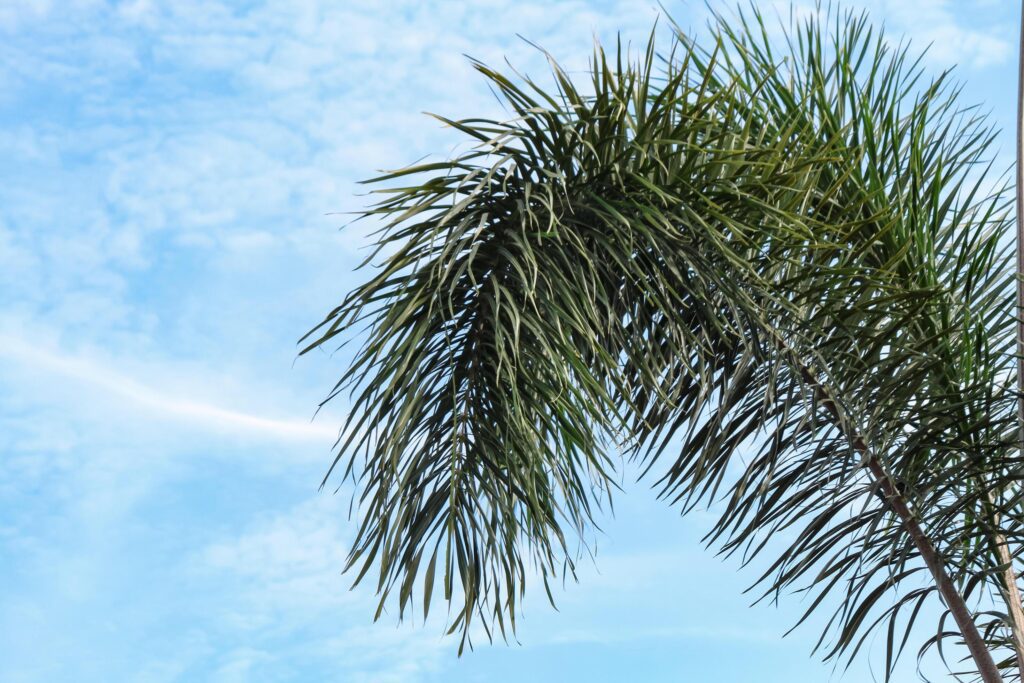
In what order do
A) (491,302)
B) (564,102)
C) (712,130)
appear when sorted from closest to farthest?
1. (491,302)
2. (564,102)
3. (712,130)

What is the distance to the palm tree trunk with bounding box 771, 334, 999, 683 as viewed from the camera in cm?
224

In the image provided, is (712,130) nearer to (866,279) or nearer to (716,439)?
(866,279)

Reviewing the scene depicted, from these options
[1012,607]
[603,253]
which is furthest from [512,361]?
[1012,607]

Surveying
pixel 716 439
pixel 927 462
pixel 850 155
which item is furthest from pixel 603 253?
pixel 927 462

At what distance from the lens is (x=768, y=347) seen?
2.34 metres

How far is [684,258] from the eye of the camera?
2256 mm

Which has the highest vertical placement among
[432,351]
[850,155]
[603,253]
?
[850,155]

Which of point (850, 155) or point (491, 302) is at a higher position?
point (850, 155)

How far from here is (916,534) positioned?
229cm

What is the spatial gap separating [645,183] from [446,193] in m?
0.42

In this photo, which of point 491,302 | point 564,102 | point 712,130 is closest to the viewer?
point 491,302

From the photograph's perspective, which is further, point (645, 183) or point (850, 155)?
point (850, 155)

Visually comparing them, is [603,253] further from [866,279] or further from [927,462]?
[927,462]

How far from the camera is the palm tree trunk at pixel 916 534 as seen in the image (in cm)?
224
